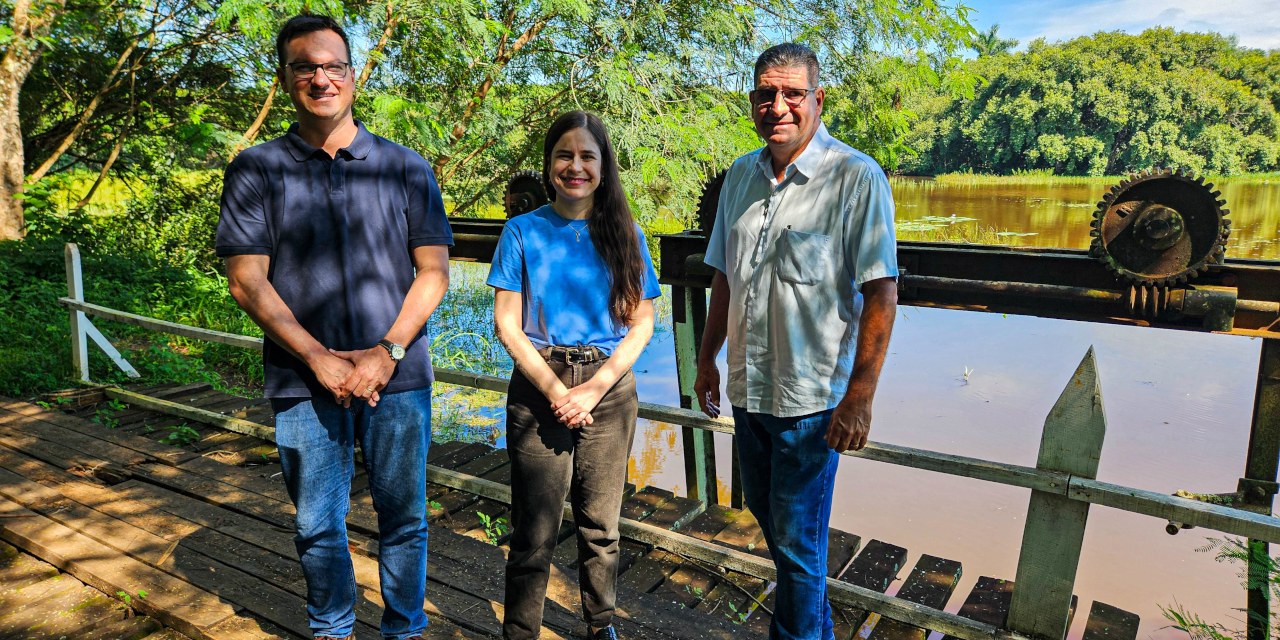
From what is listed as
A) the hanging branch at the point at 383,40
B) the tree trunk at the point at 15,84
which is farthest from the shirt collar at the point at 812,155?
the tree trunk at the point at 15,84

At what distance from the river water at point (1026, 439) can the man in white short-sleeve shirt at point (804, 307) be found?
249 cm

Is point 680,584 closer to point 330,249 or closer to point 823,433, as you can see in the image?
point 823,433

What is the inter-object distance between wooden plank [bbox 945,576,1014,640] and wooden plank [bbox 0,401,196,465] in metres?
3.91

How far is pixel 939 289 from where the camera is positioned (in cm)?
343

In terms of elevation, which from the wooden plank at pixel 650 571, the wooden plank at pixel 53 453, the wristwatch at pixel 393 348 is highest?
the wristwatch at pixel 393 348

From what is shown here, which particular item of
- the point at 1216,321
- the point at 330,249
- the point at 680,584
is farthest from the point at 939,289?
the point at 330,249

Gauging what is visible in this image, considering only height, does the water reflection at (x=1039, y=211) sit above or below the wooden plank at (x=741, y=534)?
above

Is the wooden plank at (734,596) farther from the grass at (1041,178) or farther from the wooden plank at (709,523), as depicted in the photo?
the grass at (1041,178)

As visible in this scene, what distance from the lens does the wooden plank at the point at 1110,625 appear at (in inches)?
98.3

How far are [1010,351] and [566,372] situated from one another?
11.0 meters

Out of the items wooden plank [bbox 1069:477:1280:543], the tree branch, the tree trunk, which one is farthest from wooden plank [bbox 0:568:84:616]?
the tree trunk

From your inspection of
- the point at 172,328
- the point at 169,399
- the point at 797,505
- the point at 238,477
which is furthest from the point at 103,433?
the point at 797,505

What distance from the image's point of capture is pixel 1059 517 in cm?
213

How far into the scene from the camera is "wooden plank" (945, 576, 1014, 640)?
253 centimetres
